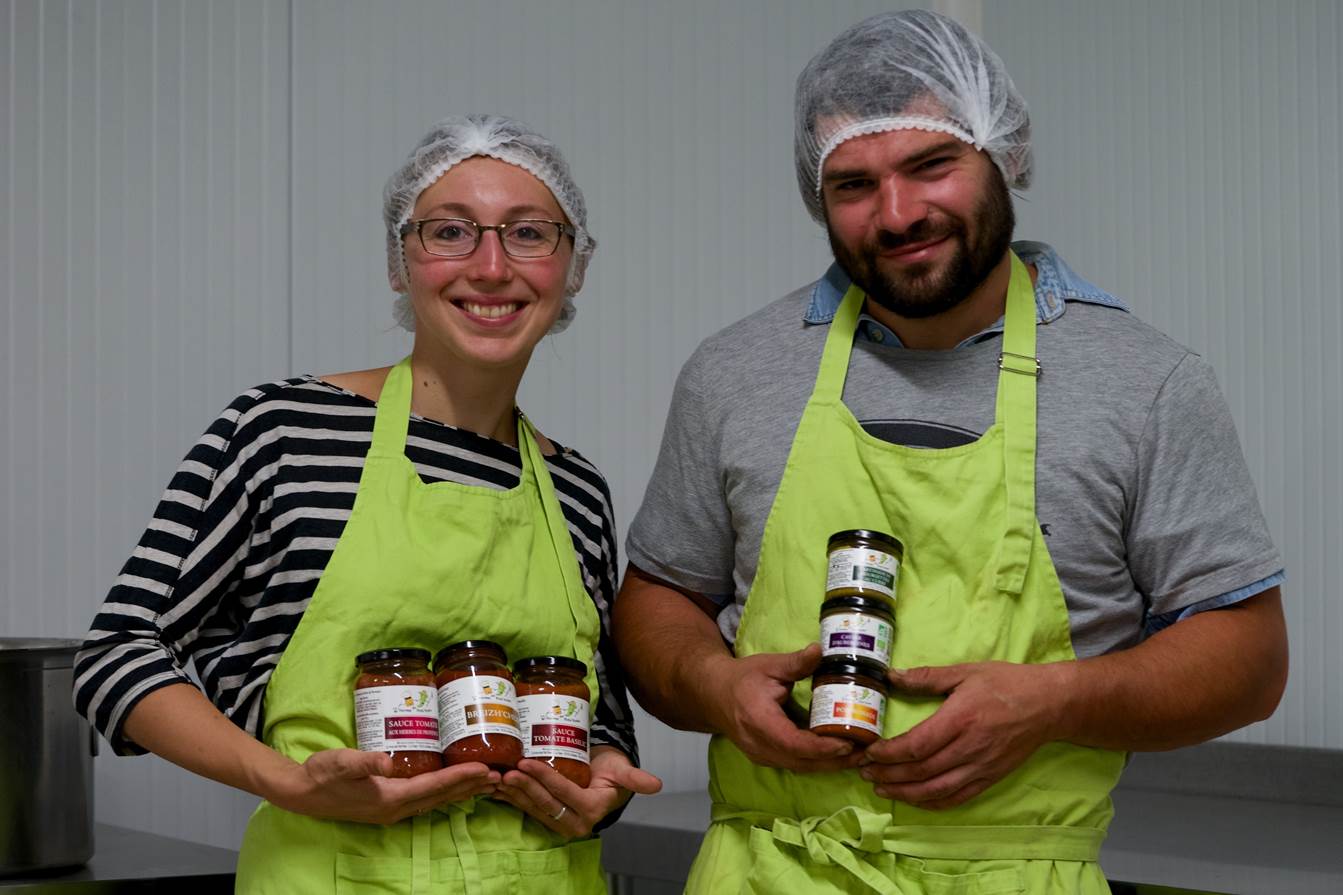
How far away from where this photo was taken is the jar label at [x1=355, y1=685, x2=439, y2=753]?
1.14 metres

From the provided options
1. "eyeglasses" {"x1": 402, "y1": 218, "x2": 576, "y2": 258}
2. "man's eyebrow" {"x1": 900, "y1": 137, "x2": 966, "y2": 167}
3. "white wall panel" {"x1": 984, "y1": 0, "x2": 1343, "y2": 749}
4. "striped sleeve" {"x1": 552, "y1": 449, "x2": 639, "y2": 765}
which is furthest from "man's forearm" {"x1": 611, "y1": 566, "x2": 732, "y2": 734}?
"white wall panel" {"x1": 984, "y1": 0, "x2": 1343, "y2": 749}

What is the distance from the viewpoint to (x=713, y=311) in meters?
2.64

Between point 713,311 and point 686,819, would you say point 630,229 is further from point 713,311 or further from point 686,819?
point 686,819

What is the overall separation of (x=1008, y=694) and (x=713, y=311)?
60.9 inches

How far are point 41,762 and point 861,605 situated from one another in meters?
1.01

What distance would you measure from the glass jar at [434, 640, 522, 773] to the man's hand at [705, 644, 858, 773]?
187mm

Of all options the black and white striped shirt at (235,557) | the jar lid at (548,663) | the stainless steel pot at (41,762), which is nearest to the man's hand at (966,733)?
the jar lid at (548,663)

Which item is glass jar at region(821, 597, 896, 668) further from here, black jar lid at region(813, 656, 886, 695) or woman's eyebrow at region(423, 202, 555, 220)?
woman's eyebrow at region(423, 202, 555, 220)

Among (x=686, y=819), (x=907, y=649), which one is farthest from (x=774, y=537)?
(x=686, y=819)

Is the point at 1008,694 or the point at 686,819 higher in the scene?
the point at 1008,694

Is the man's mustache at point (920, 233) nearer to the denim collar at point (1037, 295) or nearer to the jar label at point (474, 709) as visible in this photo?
the denim collar at point (1037, 295)

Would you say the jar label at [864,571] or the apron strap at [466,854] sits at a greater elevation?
the jar label at [864,571]

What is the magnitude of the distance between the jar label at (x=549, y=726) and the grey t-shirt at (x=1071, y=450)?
0.75ft

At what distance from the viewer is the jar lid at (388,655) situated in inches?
45.8
